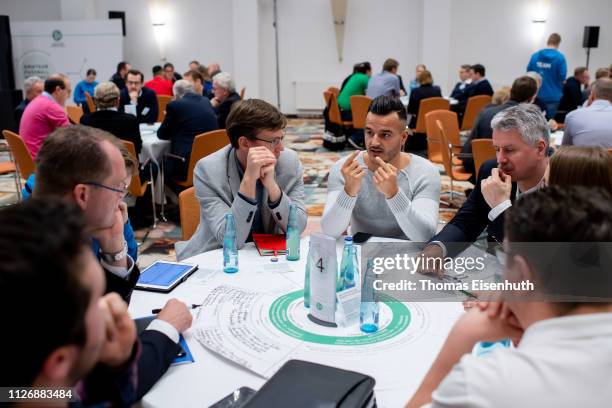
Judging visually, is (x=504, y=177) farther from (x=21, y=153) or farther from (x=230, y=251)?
(x=21, y=153)

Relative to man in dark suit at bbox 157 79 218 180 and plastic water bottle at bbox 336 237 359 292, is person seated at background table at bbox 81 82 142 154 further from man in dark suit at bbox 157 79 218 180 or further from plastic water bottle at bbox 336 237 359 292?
plastic water bottle at bbox 336 237 359 292

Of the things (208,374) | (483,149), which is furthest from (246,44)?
(208,374)

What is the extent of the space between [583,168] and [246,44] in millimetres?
11170

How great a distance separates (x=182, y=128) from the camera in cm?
531

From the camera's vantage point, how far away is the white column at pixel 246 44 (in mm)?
12016

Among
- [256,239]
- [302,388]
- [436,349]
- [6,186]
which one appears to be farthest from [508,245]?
[6,186]

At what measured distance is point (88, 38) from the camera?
462 inches

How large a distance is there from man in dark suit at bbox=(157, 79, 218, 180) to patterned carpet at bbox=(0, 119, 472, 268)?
55 centimetres

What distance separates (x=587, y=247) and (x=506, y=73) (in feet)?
39.7

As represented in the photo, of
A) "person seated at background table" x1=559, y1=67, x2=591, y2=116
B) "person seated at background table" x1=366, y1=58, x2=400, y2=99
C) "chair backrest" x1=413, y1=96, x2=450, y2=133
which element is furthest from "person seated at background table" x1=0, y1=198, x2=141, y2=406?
"person seated at background table" x1=559, y1=67, x2=591, y2=116

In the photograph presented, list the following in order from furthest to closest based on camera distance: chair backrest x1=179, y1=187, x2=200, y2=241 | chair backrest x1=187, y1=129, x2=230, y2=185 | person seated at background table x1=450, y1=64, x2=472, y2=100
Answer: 1. person seated at background table x1=450, y1=64, x2=472, y2=100
2. chair backrest x1=187, y1=129, x2=230, y2=185
3. chair backrest x1=179, y1=187, x2=200, y2=241

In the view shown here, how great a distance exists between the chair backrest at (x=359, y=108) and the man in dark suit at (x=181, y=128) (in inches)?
128

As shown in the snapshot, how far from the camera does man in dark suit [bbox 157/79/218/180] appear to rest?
17.1 feet

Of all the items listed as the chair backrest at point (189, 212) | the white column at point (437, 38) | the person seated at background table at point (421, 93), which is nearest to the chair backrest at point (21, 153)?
the chair backrest at point (189, 212)
